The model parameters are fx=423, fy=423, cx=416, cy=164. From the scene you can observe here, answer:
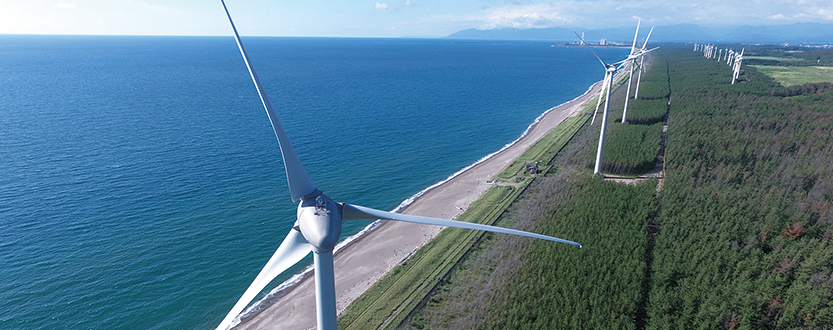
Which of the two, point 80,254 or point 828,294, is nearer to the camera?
point 828,294

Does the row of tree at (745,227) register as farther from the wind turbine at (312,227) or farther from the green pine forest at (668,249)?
the wind turbine at (312,227)

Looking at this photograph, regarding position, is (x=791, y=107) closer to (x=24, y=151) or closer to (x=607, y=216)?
(x=607, y=216)

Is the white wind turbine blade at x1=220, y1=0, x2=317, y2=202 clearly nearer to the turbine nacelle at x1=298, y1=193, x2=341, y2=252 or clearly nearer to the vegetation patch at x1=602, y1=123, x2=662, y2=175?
the turbine nacelle at x1=298, y1=193, x2=341, y2=252

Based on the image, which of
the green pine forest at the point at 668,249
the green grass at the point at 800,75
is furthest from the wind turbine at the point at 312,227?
the green grass at the point at 800,75

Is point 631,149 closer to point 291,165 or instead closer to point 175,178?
point 291,165

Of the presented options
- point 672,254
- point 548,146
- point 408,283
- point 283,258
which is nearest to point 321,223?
point 283,258

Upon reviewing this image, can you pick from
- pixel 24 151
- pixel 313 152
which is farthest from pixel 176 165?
pixel 24 151
